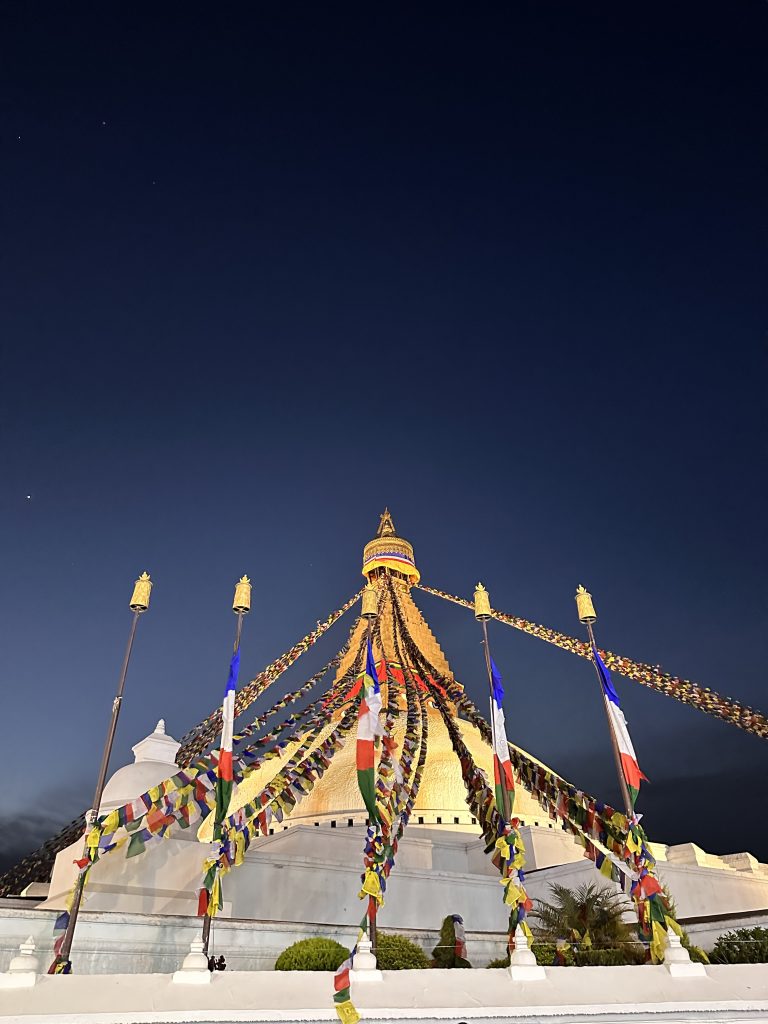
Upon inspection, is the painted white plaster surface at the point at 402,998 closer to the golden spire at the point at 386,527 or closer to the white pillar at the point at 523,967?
the white pillar at the point at 523,967

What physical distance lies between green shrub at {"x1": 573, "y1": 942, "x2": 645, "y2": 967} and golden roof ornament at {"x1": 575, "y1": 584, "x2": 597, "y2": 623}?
630 cm

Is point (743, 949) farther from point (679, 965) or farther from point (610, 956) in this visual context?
point (679, 965)

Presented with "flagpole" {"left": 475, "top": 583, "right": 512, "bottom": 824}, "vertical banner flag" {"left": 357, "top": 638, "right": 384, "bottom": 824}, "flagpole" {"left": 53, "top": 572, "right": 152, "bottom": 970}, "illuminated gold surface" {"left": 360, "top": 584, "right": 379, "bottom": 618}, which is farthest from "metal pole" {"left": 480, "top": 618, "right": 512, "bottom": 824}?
"illuminated gold surface" {"left": 360, "top": 584, "right": 379, "bottom": 618}

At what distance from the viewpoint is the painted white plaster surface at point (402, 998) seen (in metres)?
6.67

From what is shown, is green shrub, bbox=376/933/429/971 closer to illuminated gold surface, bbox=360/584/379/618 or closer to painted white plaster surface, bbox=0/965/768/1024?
painted white plaster surface, bbox=0/965/768/1024

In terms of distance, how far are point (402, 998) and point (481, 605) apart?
29.0 ft

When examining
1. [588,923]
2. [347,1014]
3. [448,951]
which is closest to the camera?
[347,1014]

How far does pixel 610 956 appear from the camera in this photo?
12.4 metres

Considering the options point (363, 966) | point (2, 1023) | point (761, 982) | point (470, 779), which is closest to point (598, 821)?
point (470, 779)

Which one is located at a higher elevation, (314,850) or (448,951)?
(314,850)

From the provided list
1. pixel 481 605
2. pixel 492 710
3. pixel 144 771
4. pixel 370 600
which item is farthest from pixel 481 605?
pixel 370 600

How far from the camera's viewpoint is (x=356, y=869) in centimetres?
1862

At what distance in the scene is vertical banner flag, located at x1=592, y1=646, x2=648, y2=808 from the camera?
12406mm

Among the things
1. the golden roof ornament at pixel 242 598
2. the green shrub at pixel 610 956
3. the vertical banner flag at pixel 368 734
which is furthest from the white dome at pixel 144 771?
the green shrub at pixel 610 956
